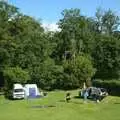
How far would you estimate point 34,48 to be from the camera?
214ft

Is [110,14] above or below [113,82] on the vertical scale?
above

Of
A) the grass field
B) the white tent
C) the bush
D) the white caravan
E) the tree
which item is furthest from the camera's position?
the tree

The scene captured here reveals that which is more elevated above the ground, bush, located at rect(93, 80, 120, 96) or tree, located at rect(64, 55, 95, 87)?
tree, located at rect(64, 55, 95, 87)

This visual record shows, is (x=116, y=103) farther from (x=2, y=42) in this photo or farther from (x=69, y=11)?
→ (x=69, y=11)

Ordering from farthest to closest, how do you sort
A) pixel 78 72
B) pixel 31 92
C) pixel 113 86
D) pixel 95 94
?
1. pixel 78 72
2. pixel 113 86
3. pixel 31 92
4. pixel 95 94

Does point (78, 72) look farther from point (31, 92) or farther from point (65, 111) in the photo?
point (65, 111)

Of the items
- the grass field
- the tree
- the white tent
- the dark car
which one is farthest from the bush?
the white tent

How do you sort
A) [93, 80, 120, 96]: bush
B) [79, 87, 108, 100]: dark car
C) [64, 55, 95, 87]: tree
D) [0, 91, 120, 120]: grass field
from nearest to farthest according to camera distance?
[0, 91, 120, 120]: grass field → [79, 87, 108, 100]: dark car → [93, 80, 120, 96]: bush → [64, 55, 95, 87]: tree

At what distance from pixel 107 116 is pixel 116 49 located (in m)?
54.3

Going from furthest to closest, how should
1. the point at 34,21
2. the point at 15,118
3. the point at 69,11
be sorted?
the point at 69,11, the point at 34,21, the point at 15,118

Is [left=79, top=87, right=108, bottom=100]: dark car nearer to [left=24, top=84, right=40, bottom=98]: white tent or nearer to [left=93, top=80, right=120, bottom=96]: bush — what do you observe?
[left=93, top=80, right=120, bottom=96]: bush

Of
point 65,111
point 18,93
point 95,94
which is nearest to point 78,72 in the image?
point 18,93

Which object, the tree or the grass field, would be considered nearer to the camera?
the grass field

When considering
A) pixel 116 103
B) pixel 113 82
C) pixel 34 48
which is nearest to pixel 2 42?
pixel 34 48
